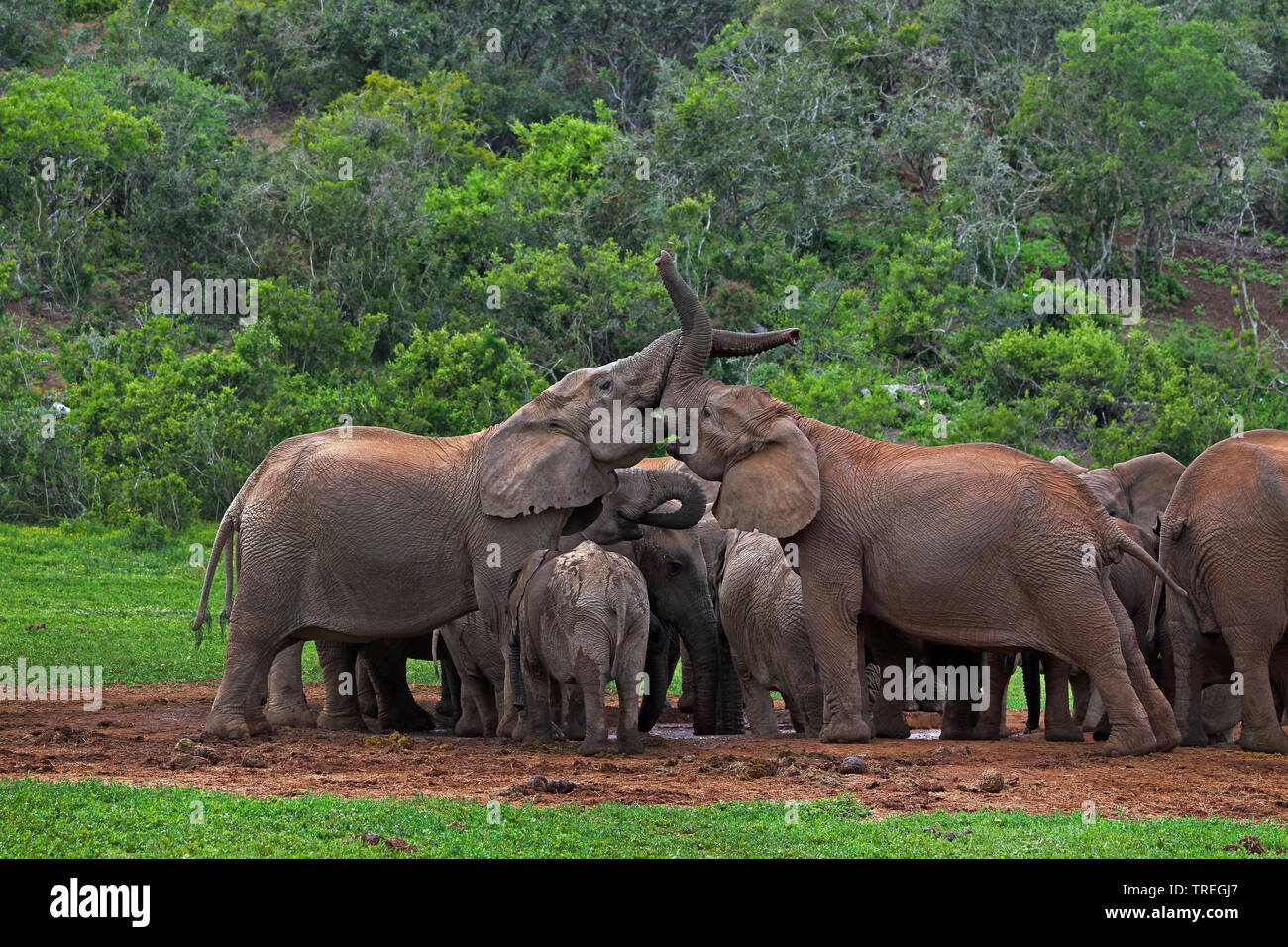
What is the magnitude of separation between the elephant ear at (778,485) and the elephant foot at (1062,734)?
8.88ft

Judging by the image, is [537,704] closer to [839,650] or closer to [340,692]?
[839,650]

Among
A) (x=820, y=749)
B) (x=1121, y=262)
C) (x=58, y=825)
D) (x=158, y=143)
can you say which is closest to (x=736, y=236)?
(x=1121, y=262)

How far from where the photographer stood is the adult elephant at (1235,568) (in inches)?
494

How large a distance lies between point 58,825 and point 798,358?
25245 millimetres

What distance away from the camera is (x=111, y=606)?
21.8 metres

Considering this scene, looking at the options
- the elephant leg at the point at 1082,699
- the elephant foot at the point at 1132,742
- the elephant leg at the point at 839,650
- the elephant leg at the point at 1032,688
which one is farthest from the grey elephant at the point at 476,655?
the elephant foot at the point at 1132,742

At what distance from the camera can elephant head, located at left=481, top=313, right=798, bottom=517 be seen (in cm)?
1317

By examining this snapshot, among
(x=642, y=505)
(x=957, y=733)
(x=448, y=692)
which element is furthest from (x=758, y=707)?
(x=448, y=692)

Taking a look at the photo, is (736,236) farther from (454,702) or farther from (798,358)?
(454,702)
